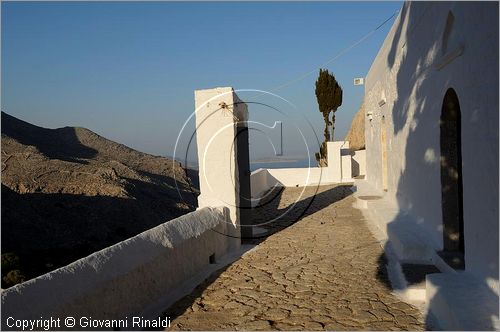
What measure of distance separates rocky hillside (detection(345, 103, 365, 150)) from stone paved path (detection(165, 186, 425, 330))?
58.6ft

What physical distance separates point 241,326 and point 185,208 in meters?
20.5

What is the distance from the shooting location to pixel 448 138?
469cm

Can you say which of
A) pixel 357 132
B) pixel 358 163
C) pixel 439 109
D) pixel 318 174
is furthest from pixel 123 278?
pixel 357 132

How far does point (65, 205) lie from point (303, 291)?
61.3 feet

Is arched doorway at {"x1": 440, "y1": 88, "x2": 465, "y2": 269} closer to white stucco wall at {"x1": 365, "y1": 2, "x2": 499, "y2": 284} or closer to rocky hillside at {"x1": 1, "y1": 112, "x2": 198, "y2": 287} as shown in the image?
white stucco wall at {"x1": 365, "y1": 2, "x2": 499, "y2": 284}

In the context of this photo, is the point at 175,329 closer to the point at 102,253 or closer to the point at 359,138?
the point at 102,253

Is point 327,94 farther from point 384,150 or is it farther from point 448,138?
point 448,138

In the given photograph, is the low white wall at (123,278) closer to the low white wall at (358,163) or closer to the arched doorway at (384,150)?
the arched doorway at (384,150)

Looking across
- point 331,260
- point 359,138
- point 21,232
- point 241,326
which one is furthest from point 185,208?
point 241,326

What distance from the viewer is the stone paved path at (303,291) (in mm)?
3418

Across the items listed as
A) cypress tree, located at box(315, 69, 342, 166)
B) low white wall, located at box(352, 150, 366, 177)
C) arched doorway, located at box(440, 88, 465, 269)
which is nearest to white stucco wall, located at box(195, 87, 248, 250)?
arched doorway, located at box(440, 88, 465, 269)

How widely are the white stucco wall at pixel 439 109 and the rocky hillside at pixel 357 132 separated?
49.4 feet

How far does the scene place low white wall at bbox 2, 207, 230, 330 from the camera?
8.38 ft

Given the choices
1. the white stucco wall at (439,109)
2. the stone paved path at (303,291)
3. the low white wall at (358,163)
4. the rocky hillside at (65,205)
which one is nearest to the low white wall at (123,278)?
the stone paved path at (303,291)
